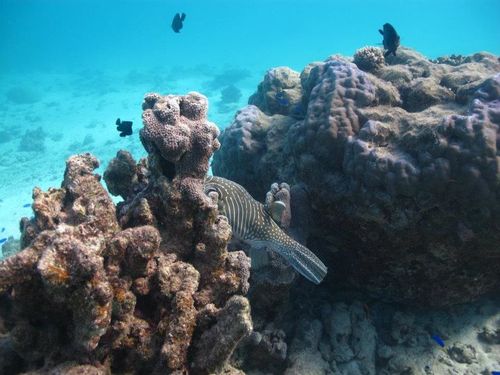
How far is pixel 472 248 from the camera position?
4.44 m

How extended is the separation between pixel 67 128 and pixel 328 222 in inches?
1235

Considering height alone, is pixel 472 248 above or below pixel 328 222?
below

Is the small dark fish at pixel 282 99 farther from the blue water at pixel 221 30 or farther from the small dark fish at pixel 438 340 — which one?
the blue water at pixel 221 30

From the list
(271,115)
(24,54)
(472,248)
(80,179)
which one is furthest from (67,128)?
(24,54)

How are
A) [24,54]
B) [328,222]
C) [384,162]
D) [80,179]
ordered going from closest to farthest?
[80,179], [384,162], [328,222], [24,54]

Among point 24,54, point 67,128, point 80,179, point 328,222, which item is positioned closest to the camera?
point 80,179

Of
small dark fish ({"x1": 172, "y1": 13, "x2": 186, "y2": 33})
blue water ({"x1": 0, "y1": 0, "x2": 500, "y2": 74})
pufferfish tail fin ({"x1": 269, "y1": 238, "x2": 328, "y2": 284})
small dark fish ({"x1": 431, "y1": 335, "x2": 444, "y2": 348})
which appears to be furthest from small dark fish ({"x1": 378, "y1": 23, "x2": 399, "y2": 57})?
blue water ({"x1": 0, "y1": 0, "x2": 500, "y2": 74})

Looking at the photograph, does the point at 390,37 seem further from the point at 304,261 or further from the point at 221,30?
the point at 221,30

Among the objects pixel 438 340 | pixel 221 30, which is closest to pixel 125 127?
pixel 438 340

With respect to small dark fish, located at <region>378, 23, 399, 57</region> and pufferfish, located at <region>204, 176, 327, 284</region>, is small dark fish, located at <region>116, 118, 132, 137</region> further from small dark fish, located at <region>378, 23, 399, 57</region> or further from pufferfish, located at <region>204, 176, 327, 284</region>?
small dark fish, located at <region>378, 23, 399, 57</region>

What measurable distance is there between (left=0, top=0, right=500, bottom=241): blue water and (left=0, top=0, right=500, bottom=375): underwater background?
9.8 inches

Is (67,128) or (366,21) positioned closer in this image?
(67,128)

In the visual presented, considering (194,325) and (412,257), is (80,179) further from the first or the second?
(412,257)

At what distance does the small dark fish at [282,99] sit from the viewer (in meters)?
7.50
